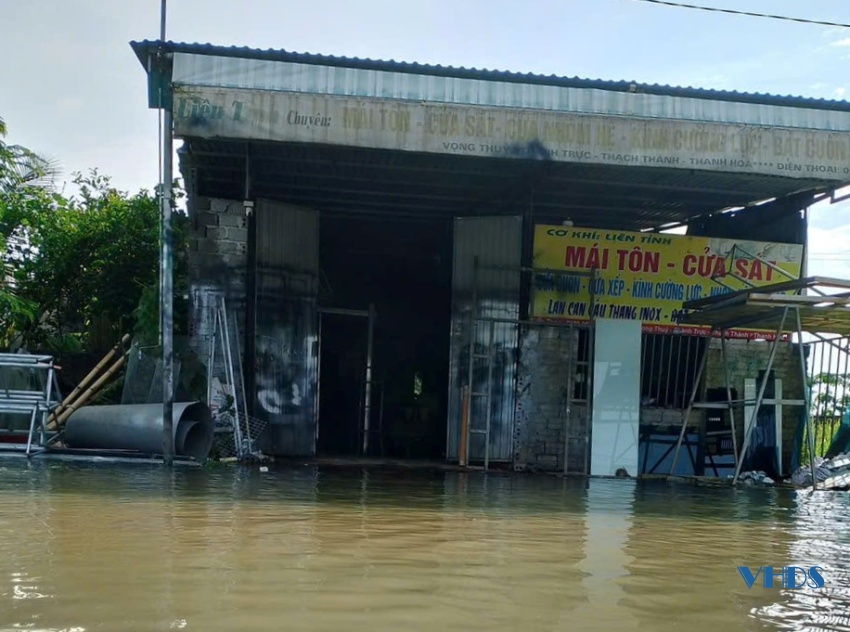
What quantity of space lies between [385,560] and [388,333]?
13.2 meters

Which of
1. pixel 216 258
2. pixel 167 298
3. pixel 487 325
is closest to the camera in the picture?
pixel 167 298

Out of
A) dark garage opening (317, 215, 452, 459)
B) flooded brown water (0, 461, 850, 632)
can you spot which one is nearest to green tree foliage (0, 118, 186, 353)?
dark garage opening (317, 215, 452, 459)

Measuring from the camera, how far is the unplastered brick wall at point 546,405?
13.2 metres

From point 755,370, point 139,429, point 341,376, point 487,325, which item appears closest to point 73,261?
point 341,376

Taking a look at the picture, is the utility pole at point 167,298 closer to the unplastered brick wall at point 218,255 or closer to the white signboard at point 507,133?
the white signboard at point 507,133

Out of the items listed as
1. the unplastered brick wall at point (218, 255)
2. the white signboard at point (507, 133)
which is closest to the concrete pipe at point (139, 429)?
the unplastered brick wall at point (218, 255)

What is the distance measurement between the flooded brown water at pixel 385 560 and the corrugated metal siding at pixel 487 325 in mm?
4505

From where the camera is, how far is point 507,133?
1105 centimetres

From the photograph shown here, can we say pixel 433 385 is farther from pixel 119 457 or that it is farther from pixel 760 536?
pixel 760 536

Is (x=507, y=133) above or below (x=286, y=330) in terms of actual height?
above

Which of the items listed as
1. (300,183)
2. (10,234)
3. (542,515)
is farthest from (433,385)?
(542,515)

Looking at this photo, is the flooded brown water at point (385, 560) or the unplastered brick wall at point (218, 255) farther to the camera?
the unplastered brick wall at point (218, 255)

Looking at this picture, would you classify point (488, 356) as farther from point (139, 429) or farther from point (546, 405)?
point (139, 429)

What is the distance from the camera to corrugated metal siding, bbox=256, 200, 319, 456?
12.8 m
